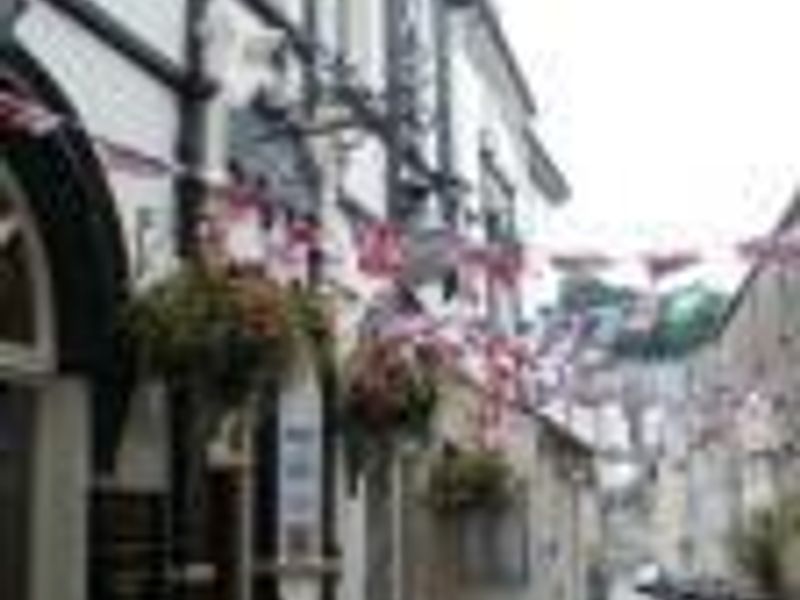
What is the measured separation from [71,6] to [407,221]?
760 centimetres

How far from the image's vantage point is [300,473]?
14305 millimetres

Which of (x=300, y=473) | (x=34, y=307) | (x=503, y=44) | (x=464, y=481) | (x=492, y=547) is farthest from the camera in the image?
(x=503, y=44)

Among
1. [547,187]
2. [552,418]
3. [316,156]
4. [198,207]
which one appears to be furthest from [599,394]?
[198,207]

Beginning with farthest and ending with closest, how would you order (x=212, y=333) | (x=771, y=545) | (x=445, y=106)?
1. (x=771, y=545)
2. (x=445, y=106)
3. (x=212, y=333)

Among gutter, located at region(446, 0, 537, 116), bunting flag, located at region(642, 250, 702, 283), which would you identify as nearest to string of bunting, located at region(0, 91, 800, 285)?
bunting flag, located at region(642, 250, 702, 283)

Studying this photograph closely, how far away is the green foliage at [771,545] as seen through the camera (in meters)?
31.2

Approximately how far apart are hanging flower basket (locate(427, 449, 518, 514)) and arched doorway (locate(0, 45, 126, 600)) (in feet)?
26.9

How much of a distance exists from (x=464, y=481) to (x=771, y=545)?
1357cm

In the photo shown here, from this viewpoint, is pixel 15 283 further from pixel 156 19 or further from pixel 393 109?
pixel 393 109

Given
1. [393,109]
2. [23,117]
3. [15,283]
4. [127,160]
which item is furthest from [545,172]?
[23,117]

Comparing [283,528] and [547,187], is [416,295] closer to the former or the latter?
[283,528]

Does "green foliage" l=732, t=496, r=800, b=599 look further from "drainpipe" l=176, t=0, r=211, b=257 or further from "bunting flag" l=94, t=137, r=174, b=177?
"bunting flag" l=94, t=137, r=174, b=177

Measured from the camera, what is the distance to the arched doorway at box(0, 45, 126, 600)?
10602mm

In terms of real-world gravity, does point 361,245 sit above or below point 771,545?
above
